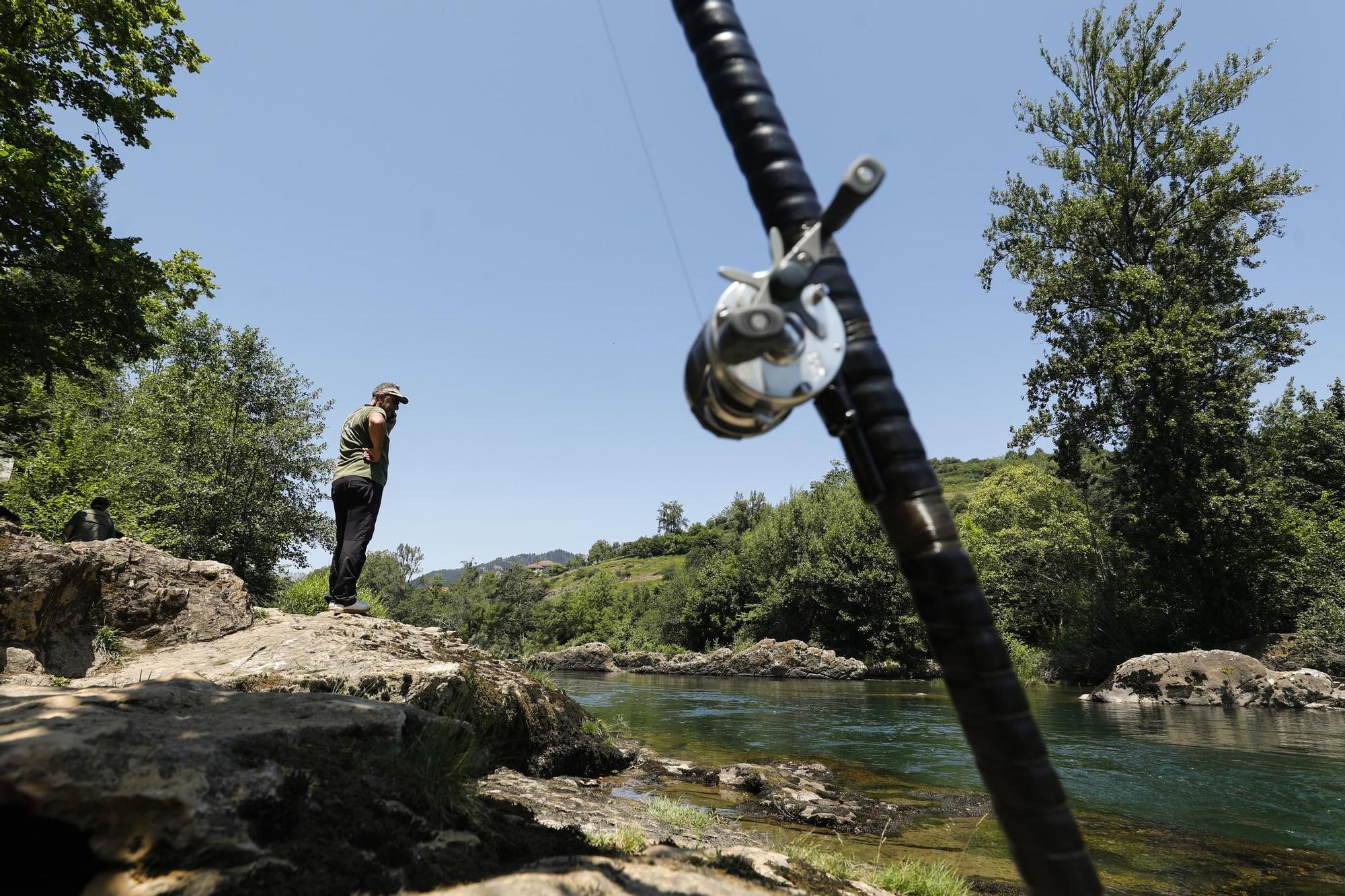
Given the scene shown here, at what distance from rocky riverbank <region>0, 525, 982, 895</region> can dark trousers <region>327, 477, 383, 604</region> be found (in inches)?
36.0

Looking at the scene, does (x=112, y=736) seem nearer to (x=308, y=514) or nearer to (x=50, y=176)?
(x=50, y=176)

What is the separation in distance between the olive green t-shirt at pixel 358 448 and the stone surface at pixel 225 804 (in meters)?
4.17

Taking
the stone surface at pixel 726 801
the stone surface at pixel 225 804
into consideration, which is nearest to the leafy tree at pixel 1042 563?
the stone surface at pixel 726 801

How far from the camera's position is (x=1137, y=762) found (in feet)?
38.8

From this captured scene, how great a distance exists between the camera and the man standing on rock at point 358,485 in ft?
23.9

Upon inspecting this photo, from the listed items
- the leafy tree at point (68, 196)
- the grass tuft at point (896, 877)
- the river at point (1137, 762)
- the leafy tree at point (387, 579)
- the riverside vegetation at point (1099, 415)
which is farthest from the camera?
the leafy tree at point (387, 579)

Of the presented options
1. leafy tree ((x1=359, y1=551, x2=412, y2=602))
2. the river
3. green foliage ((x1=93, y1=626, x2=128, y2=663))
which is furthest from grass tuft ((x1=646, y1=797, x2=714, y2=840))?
leafy tree ((x1=359, y1=551, x2=412, y2=602))

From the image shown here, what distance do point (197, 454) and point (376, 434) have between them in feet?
79.1

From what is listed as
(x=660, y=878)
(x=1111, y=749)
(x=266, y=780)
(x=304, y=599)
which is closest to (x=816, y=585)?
(x=304, y=599)

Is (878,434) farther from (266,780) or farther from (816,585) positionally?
(816,585)

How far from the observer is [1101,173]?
28.5 m

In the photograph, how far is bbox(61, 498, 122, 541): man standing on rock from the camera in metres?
9.50

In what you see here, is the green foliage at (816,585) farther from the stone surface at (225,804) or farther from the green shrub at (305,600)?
the stone surface at (225,804)

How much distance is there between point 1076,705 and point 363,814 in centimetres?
2379
